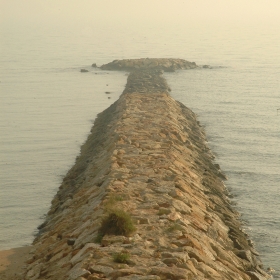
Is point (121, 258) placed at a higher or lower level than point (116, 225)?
lower

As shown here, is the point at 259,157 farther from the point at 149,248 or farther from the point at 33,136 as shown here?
the point at 149,248

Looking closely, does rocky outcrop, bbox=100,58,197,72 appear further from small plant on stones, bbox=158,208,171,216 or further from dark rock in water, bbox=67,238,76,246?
dark rock in water, bbox=67,238,76,246

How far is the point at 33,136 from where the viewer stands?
3244 centimetres

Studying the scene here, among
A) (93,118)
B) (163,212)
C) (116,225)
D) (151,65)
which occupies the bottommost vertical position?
(93,118)

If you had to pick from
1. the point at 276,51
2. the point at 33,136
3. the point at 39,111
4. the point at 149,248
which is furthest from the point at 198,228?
the point at 276,51

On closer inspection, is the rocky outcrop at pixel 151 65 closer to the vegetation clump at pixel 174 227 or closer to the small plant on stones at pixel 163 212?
the small plant on stones at pixel 163 212

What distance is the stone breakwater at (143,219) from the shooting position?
39.3ft

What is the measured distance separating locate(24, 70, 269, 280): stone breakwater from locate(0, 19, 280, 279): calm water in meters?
0.86

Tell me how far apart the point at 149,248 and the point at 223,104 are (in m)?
30.5

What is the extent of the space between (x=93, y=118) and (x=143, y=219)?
24.0 m

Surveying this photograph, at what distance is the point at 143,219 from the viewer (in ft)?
46.1

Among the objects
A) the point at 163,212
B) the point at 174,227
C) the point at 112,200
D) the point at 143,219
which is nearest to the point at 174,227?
the point at 174,227

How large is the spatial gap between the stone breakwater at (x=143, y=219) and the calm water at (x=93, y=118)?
0.86m

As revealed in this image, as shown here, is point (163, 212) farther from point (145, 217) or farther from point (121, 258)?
point (121, 258)
